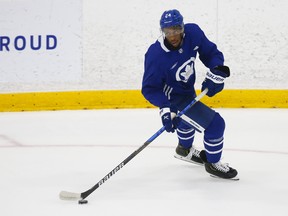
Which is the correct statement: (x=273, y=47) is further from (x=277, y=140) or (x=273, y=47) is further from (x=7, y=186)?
(x=7, y=186)

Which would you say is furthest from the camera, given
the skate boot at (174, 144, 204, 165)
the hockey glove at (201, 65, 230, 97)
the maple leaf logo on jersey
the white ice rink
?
the skate boot at (174, 144, 204, 165)

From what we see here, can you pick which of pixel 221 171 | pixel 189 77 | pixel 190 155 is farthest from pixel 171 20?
pixel 190 155

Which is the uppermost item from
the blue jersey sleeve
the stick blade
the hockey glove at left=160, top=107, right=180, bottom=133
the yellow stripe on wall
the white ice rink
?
the blue jersey sleeve

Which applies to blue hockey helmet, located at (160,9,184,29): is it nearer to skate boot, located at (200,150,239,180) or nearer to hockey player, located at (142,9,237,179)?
hockey player, located at (142,9,237,179)

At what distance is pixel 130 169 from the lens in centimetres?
315

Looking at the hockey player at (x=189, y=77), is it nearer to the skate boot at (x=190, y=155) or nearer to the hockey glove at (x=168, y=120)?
the hockey glove at (x=168, y=120)

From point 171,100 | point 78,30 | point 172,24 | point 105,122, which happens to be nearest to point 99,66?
point 78,30

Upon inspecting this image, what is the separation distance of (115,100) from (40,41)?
845 mm

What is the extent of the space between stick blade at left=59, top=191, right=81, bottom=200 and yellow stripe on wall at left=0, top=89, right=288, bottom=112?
2.78 m

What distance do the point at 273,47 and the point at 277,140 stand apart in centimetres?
161

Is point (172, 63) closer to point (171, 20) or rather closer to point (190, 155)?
point (171, 20)

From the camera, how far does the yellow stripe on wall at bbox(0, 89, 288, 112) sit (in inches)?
207

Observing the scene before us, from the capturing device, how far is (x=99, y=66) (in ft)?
17.4

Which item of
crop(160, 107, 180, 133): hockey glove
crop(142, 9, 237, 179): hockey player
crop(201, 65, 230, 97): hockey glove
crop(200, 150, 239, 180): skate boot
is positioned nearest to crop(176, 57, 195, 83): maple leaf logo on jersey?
crop(142, 9, 237, 179): hockey player
